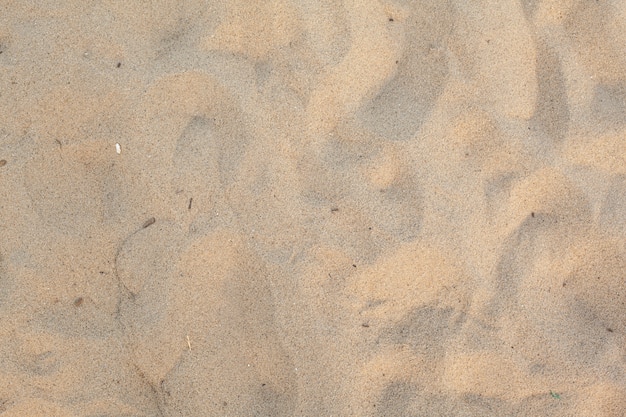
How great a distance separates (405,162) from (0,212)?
1.16 metres

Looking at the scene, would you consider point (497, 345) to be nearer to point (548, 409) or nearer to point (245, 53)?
point (548, 409)

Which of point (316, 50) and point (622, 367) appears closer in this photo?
point (622, 367)

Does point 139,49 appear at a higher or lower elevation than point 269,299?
higher

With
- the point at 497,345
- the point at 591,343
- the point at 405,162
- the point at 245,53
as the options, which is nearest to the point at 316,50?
the point at 245,53

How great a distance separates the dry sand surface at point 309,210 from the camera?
76.7 inches

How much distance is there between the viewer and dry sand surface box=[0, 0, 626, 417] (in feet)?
6.39

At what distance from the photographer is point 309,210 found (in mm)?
2006

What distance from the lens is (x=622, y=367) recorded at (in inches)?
78.2

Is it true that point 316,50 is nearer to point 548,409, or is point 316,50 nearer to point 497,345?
point 497,345

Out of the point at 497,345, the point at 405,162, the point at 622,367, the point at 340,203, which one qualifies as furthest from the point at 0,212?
the point at 622,367

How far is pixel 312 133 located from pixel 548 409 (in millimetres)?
1020

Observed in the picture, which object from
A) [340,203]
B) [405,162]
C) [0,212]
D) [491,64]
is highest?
[491,64]

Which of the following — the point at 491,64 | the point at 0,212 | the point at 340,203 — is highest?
the point at 491,64

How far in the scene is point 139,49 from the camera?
2.11m
